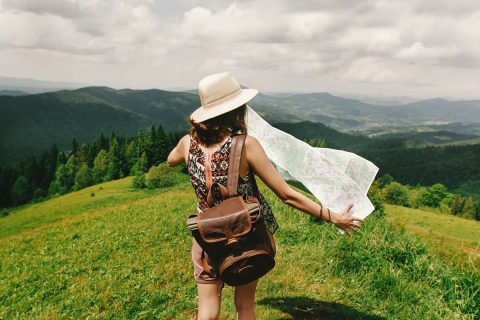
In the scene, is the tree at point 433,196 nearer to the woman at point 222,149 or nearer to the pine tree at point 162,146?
the pine tree at point 162,146

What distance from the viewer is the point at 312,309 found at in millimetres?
5332

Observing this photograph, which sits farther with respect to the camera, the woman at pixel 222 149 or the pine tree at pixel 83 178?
the pine tree at pixel 83 178

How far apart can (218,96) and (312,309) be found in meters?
3.73

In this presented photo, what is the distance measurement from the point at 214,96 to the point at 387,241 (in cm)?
566

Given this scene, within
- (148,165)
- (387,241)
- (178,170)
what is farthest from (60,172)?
(387,241)

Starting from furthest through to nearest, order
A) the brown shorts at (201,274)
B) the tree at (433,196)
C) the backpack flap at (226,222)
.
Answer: the tree at (433,196) → the brown shorts at (201,274) → the backpack flap at (226,222)

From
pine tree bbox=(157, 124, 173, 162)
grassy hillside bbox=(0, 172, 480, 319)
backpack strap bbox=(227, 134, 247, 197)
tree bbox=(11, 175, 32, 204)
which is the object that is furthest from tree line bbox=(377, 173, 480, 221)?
backpack strap bbox=(227, 134, 247, 197)

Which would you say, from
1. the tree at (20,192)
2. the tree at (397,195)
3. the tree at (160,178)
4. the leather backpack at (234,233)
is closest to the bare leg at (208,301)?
the leather backpack at (234,233)

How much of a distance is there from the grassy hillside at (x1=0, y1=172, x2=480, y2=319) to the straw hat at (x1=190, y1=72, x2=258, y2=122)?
3255 millimetres

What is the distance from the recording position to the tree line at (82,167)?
241 feet

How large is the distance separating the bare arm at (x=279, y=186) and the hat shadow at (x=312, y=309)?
2.37 metres

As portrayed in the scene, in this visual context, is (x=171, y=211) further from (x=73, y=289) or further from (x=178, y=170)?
(x=178, y=170)

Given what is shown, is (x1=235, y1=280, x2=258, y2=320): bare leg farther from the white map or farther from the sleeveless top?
the white map

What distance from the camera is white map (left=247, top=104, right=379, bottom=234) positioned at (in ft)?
11.9
